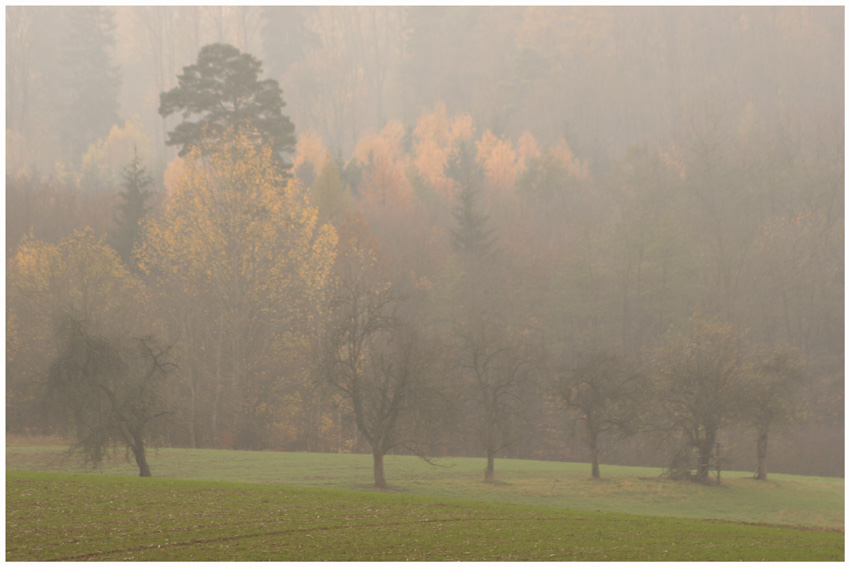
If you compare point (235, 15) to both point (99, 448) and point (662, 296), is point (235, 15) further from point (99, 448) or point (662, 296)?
point (99, 448)

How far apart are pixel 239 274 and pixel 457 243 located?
21.8 m

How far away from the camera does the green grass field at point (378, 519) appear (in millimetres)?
20125

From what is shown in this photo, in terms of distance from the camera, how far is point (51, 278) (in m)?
54.6

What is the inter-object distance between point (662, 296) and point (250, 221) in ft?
107

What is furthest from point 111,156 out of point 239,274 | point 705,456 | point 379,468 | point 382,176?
point 705,456

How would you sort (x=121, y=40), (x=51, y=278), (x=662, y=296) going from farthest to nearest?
(x=121, y=40) < (x=662, y=296) < (x=51, y=278)

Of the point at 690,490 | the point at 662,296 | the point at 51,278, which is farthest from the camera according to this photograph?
the point at 662,296

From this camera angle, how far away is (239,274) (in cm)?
5447

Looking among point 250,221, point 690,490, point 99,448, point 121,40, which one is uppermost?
point 121,40

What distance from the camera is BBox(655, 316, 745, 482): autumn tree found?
4019cm

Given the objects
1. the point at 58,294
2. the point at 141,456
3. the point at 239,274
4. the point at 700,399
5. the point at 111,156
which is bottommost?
the point at 141,456

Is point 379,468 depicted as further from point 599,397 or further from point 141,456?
point 599,397

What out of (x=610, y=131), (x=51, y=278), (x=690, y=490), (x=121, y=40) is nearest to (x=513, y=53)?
(x=610, y=131)

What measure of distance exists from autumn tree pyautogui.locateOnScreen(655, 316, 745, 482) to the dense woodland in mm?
135
